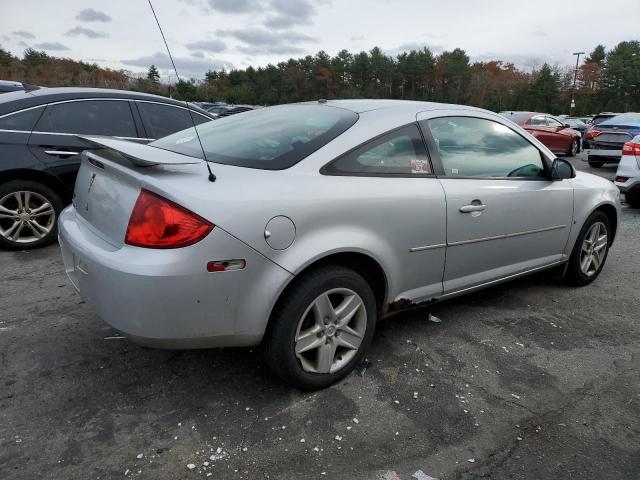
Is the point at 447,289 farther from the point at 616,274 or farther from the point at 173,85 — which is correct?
the point at 616,274

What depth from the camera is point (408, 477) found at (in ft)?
6.77

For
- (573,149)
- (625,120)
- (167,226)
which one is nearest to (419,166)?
(167,226)

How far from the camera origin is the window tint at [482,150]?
3111mm

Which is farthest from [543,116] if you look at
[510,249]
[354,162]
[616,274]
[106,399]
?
[106,399]

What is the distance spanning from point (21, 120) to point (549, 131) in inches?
616

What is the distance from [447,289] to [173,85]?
81.1 inches

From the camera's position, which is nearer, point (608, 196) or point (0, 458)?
point (0, 458)

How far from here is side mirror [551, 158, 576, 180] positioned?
366 cm

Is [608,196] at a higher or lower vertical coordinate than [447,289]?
higher

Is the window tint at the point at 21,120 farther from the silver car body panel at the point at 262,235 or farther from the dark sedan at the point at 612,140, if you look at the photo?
the dark sedan at the point at 612,140

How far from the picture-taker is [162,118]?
5586 millimetres

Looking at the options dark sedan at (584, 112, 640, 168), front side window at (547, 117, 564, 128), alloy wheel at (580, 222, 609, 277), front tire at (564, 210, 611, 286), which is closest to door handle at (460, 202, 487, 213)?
front tire at (564, 210, 611, 286)

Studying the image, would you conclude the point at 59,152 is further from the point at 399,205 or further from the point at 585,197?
the point at 585,197

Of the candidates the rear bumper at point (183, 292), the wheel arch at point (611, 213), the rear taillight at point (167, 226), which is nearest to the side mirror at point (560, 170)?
the wheel arch at point (611, 213)
